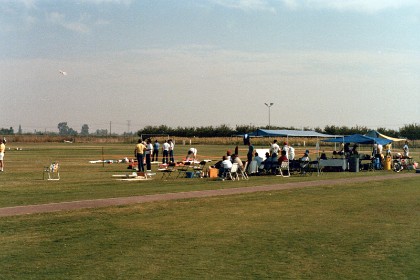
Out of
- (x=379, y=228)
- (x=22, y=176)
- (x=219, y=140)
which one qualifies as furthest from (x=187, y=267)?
(x=219, y=140)

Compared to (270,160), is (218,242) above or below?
below

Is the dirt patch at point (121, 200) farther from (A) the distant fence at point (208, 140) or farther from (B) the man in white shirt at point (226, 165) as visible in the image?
(A) the distant fence at point (208, 140)

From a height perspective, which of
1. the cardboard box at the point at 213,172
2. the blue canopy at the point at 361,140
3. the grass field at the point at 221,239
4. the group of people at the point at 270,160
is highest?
the blue canopy at the point at 361,140

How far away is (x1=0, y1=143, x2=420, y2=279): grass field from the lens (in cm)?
814

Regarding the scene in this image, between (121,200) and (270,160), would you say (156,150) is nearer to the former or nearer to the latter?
(270,160)

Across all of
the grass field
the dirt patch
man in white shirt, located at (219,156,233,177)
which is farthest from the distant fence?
the grass field

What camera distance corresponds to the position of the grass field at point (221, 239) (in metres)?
8.14

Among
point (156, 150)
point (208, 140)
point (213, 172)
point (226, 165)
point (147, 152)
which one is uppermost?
point (147, 152)

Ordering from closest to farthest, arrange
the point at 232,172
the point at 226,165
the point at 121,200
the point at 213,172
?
the point at 121,200 < the point at 226,165 < the point at 232,172 < the point at 213,172

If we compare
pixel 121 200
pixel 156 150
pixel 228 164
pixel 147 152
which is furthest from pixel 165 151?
pixel 121 200

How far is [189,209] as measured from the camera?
1452cm

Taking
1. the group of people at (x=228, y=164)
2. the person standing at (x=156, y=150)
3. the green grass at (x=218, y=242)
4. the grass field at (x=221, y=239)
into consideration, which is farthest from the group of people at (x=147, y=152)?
the green grass at (x=218, y=242)

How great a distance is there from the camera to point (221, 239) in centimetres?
1051

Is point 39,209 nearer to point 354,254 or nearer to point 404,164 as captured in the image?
point 354,254
